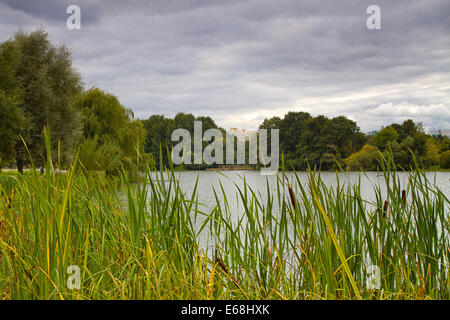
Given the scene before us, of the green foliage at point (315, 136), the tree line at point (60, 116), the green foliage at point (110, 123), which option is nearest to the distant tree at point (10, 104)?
the tree line at point (60, 116)

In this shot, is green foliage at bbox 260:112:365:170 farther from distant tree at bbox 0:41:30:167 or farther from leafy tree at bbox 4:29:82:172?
distant tree at bbox 0:41:30:167

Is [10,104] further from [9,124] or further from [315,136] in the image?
[315,136]

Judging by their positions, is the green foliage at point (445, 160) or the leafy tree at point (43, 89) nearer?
the green foliage at point (445, 160)

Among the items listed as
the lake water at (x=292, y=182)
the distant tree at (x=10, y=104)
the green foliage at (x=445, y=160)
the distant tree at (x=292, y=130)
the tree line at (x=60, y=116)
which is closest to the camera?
the lake water at (x=292, y=182)

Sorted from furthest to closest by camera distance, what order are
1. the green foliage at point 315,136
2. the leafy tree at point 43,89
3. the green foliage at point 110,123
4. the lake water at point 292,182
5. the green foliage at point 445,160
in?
the leafy tree at point 43,89 < the green foliage at point 110,123 < the green foliage at point 315,136 < the green foliage at point 445,160 < the lake water at point 292,182

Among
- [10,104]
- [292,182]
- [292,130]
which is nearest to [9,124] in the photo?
[10,104]

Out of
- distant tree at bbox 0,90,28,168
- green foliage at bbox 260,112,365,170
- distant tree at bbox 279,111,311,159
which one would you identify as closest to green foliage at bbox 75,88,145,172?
distant tree at bbox 0,90,28,168

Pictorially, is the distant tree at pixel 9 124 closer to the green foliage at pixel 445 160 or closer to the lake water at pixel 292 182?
the lake water at pixel 292 182

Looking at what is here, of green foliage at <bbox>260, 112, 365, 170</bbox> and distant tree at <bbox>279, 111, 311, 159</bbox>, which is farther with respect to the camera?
distant tree at <bbox>279, 111, 311, 159</bbox>

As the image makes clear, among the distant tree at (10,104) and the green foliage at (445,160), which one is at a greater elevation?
the distant tree at (10,104)

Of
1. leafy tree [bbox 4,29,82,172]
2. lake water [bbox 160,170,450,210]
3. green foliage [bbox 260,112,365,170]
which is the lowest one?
lake water [bbox 160,170,450,210]

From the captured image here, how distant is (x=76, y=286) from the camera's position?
208 centimetres

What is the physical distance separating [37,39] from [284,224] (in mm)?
27924
